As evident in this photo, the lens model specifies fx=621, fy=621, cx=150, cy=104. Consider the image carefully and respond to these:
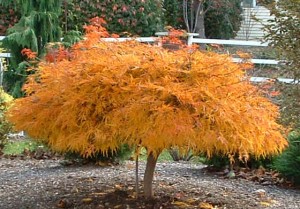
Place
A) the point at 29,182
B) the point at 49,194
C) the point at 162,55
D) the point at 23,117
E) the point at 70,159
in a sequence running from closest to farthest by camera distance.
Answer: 1. the point at 162,55
2. the point at 23,117
3. the point at 49,194
4. the point at 29,182
5. the point at 70,159

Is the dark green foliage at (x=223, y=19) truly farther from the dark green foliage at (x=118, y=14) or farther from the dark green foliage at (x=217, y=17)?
the dark green foliage at (x=118, y=14)

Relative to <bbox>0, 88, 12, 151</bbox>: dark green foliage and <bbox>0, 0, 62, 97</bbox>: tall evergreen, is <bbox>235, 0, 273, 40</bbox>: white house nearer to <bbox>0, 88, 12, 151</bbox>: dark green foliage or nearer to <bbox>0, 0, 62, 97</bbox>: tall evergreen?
<bbox>0, 0, 62, 97</bbox>: tall evergreen

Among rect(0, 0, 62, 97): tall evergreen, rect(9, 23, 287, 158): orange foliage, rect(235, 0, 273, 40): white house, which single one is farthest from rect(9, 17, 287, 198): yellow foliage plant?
rect(235, 0, 273, 40): white house

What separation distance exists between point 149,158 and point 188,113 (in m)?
1.12

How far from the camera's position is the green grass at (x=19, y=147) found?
31.8ft

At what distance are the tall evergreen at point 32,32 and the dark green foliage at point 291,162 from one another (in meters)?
5.71

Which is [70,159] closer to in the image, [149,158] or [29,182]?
[29,182]

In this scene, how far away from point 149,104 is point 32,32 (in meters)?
6.84

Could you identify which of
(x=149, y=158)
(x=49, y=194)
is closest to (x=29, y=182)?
(x=49, y=194)

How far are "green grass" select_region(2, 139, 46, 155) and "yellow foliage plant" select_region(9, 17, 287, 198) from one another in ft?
13.9

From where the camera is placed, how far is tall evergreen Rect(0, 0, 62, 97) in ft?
36.7

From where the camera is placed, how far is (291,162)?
22.1 ft

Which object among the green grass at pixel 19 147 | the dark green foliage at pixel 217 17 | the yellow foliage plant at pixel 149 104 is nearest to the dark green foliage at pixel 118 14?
the dark green foliage at pixel 217 17

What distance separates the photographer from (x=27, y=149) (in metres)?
9.74
